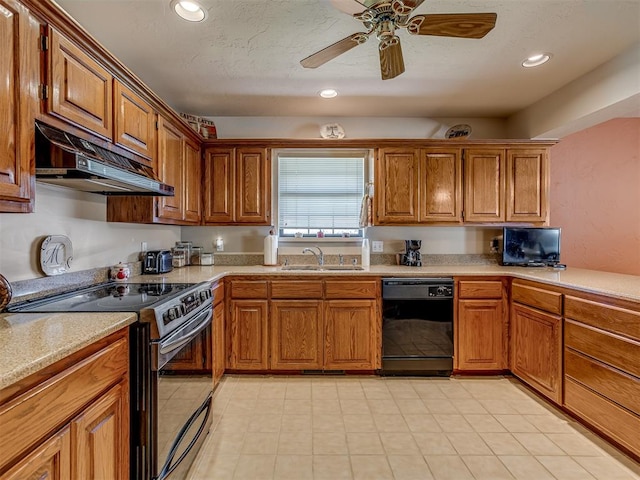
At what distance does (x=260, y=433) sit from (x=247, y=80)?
2.61 m

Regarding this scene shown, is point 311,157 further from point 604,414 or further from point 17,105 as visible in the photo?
point 604,414

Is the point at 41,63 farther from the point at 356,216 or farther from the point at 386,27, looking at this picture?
the point at 356,216

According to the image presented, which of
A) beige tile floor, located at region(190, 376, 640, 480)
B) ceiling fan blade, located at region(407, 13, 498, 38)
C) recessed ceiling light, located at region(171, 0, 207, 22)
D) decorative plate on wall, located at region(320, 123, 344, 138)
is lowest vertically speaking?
beige tile floor, located at region(190, 376, 640, 480)

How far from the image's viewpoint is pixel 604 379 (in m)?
1.87

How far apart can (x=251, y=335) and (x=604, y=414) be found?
2451 mm

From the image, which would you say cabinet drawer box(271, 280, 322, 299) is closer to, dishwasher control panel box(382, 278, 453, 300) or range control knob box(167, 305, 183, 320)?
dishwasher control panel box(382, 278, 453, 300)

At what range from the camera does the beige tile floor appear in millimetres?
1690

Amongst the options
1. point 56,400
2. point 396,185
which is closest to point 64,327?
point 56,400

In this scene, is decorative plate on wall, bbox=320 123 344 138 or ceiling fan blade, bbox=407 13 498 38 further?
decorative plate on wall, bbox=320 123 344 138

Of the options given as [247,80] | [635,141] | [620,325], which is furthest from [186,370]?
[635,141]

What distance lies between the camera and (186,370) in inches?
65.4

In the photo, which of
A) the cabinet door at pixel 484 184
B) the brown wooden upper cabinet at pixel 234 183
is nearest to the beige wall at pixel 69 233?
the brown wooden upper cabinet at pixel 234 183

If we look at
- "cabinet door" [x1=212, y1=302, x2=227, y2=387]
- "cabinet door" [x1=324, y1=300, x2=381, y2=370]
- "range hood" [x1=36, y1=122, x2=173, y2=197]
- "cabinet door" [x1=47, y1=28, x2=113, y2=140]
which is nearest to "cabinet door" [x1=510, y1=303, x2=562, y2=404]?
"cabinet door" [x1=324, y1=300, x2=381, y2=370]

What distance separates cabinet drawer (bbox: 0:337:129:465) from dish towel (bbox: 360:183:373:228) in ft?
7.75
